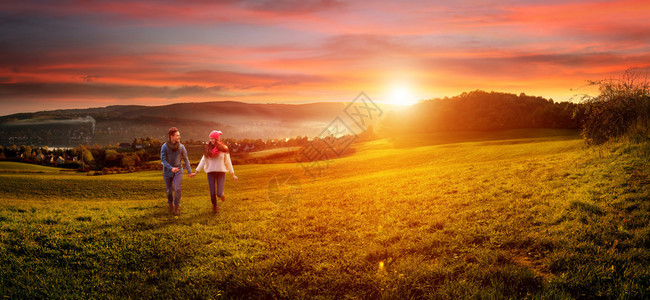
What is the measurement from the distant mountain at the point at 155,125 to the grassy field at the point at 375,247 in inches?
3270

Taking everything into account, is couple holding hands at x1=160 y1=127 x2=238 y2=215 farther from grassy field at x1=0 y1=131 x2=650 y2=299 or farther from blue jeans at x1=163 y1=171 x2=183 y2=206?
grassy field at x1=0 y1=131 x2=650 y2=299

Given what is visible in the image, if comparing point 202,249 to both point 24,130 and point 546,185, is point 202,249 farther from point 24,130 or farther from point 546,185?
point 24,130

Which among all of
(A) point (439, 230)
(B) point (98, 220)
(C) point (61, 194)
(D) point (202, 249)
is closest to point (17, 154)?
(C) point (61, 194)

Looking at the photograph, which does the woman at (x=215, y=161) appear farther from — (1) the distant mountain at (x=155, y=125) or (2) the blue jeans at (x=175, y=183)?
(1) the distant mountain at (x=155, y=125)

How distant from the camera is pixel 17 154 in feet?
180

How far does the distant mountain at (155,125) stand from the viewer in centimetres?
12406

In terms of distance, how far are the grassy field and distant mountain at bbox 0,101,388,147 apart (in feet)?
273

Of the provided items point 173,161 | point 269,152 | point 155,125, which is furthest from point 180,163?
point 155,125

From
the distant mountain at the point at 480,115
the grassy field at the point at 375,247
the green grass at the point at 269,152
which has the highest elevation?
the distant mountain at the point at 480,115

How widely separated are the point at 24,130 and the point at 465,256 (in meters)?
200

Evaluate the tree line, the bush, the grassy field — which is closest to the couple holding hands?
the grassy field

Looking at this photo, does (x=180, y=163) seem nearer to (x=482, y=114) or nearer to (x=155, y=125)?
(x=482, y=114)

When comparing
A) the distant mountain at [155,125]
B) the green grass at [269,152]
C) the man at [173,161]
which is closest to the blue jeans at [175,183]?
the man at [173,161]

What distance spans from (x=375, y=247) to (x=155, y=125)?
156449 millimetres
